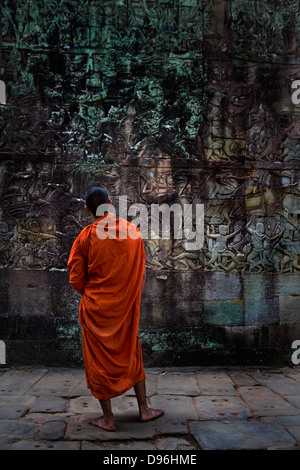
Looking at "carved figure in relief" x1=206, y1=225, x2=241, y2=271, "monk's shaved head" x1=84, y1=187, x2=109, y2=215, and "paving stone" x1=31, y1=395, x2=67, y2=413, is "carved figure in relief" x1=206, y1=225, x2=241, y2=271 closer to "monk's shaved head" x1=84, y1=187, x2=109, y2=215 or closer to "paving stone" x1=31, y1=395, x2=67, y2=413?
"monk's shaved head" x1=84, y1=187, x2=109, y2=215

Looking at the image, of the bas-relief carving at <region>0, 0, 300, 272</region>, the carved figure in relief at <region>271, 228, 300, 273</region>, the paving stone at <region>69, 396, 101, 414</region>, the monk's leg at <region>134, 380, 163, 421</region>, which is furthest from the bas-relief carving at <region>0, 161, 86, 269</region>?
the carved figure in relief at <region>271, 228, 300, 273</region>

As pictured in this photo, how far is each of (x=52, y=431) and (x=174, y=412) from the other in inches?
42.7

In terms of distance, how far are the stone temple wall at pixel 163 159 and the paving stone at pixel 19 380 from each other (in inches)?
17.6

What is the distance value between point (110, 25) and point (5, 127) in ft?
6.48

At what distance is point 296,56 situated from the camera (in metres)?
5.57

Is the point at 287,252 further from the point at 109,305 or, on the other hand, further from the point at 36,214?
the point at 36,214

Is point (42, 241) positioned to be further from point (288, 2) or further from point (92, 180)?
point (288, 2)

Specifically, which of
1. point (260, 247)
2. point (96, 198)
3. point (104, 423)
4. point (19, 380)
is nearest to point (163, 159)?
point (260, 247)

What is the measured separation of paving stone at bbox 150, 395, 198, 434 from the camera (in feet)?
10.6

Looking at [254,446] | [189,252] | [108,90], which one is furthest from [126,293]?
[108,90]

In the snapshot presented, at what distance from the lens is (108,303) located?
3248 mm

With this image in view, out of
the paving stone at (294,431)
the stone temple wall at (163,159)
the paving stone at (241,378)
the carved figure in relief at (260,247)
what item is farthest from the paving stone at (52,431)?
the carved figure in relief at (260,247)

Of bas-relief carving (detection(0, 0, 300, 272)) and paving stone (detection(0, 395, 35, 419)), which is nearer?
paving stone (detection(0, 395, 35, 419))

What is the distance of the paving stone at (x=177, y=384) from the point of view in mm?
4207
